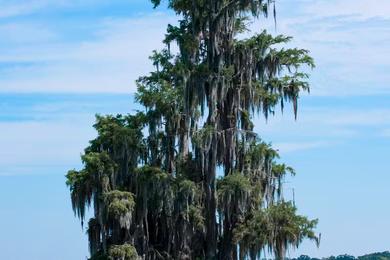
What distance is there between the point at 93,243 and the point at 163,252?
7.12 ft

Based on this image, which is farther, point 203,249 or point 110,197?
point 203,249

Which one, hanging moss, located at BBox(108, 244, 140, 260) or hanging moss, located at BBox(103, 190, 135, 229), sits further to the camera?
hanging moss, located at BBox(108, 244, 140, 260)

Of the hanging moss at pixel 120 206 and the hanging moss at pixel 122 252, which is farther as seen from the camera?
the hanging moss at pixel 122 252

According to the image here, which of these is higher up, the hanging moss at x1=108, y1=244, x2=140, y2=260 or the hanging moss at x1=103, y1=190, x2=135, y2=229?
the hanging moss at x1=103, y1=190, x2=135, y2=229

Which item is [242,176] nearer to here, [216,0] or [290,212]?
[290,212]

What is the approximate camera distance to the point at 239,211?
94.2 feet

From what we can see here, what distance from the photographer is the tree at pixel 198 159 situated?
92.2 feet

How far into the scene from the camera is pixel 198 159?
29.1 metres

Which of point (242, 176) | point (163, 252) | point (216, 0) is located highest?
point (216, 0)

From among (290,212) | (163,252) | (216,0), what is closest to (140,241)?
(163,252)

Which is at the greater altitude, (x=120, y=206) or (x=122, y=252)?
(x=120, y=206)

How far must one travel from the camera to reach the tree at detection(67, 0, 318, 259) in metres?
28.1

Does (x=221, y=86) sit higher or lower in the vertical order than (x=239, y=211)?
higher

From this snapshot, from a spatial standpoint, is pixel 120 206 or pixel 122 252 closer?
pixel 120 206
